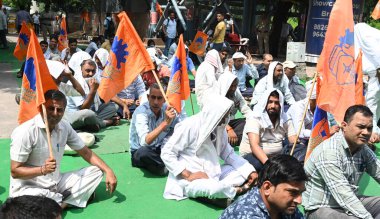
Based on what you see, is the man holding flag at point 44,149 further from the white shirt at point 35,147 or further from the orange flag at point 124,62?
the orange flag at point 124,62

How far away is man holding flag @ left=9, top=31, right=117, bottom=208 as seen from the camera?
3541 millimetres

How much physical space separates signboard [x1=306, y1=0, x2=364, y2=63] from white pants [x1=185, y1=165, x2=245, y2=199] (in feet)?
31.7

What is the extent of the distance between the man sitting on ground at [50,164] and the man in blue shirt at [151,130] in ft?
2.66

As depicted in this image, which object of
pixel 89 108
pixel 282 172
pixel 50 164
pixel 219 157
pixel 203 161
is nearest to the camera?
pixel 282 172

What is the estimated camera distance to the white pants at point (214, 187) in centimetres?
402

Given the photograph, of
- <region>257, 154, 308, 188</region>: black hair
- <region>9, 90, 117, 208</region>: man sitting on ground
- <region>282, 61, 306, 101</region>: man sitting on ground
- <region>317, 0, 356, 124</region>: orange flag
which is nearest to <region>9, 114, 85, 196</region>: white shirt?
<region>9, 90, 117, 208</region>: man sitting on ground

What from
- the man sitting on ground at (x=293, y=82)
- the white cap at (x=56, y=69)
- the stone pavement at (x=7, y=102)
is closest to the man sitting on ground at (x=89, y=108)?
the white cap at (x=56, y=69)

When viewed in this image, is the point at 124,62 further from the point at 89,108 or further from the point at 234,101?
the point at 234,101

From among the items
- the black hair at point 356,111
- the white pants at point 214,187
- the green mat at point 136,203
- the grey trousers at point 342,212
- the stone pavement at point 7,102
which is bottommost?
the green mat at point 136,203

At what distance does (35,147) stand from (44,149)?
2.9 inches

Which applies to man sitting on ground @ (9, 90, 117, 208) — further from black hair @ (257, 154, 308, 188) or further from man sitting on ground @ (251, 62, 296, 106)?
man sitting on ground @ (251, 62, 296, 106)

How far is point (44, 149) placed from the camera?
3.67m

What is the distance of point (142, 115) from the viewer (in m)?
4.84

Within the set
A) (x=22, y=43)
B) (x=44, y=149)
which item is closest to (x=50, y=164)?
(x=44, y=149)
